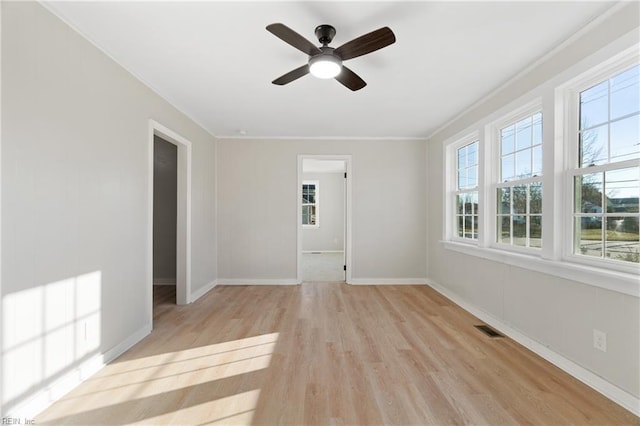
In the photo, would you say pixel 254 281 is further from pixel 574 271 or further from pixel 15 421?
pixel 574 271

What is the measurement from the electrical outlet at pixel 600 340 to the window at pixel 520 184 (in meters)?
0.85

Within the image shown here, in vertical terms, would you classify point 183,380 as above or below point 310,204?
below

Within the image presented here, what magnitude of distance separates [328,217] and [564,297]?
22.8 ft

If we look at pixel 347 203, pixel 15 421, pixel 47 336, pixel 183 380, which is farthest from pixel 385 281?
pixel 15 421

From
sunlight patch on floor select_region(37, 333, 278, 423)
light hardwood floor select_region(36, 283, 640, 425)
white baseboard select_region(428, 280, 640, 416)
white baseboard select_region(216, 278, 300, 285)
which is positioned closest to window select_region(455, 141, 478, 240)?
white baseboard select_region(428, 280, 640, 416)

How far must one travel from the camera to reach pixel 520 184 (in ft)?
9.17

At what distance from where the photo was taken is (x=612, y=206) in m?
1.96

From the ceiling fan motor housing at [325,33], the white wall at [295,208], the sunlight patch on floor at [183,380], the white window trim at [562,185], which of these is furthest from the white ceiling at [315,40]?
the sunlight patch on floor at [183,380]

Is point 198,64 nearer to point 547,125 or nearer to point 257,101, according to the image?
point 257,101

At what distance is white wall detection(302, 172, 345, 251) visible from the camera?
8.86 m

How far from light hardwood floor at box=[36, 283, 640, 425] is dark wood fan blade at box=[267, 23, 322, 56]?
2.25 m

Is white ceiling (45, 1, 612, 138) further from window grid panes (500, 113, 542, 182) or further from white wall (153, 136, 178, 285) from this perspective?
white wall (153, 136, 178, 285)

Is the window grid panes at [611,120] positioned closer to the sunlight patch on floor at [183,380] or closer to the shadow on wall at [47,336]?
the sunlight patch on floor at [183,380]

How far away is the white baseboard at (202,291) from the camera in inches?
154
